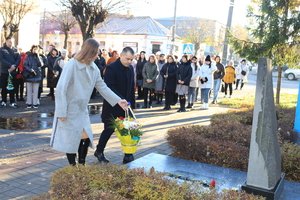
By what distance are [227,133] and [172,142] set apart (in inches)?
42.8

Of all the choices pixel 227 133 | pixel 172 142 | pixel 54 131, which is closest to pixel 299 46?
pixel 227 133

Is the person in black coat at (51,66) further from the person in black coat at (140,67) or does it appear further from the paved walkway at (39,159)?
the paved walkway at (39,159)

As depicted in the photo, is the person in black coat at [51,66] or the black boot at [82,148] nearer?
the black boot at [82,148]

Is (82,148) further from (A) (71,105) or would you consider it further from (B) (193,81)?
(B) (193,81)

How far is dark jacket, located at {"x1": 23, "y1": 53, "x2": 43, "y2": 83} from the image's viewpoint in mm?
11414

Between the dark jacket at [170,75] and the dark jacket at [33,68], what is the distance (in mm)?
A: 4115

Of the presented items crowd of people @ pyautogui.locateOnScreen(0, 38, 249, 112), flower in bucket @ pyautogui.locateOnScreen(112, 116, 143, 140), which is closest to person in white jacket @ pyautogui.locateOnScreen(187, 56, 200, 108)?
crowd of people @ pyautogui.locateOnScreen(0, 38, 249, 112)

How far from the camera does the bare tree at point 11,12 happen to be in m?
22.5

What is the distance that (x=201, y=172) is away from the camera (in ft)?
18.1

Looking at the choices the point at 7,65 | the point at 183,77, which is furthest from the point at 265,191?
the point at 7,65

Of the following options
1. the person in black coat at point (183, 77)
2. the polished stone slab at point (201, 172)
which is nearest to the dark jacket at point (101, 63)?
the person in black coat at point (183, 77)

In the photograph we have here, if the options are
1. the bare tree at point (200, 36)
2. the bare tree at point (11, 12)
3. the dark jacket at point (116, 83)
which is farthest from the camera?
the bare tree at point (200, 36)

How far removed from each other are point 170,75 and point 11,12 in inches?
551

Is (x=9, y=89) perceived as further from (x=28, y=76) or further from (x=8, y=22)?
(x=8, y=22)
